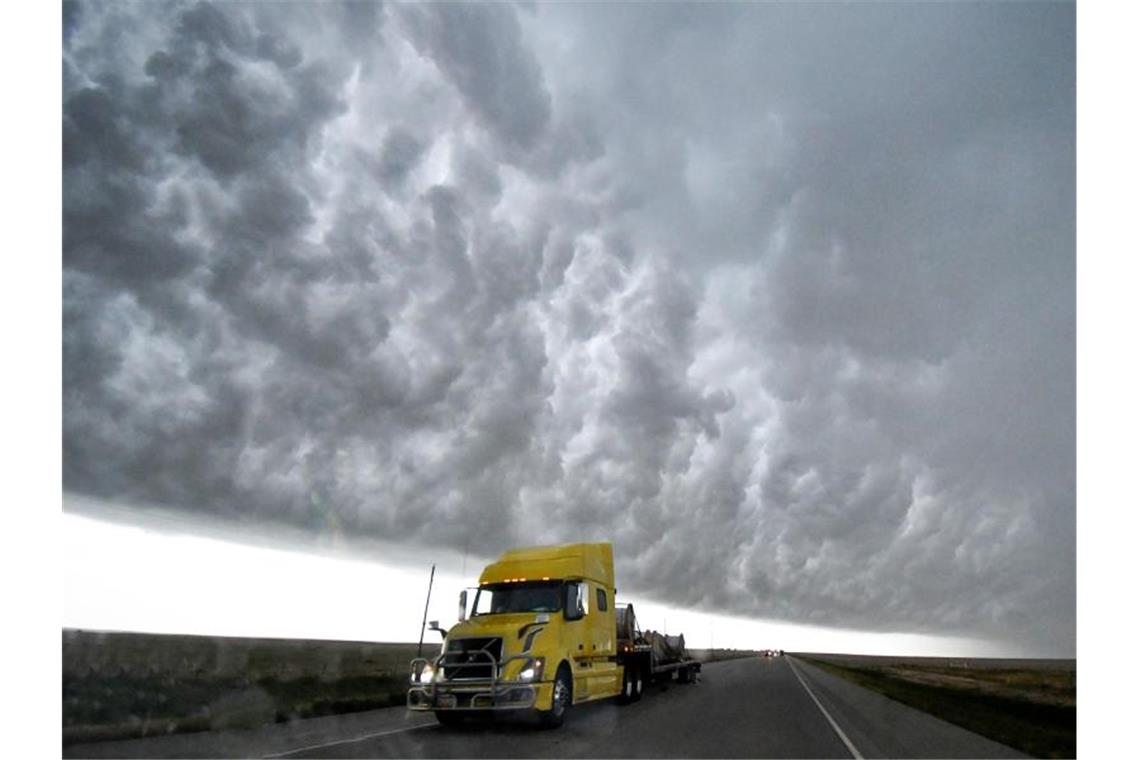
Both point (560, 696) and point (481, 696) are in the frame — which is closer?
point (481, 696)

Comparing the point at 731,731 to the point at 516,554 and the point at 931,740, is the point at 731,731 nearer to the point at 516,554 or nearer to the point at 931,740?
the point at 931,740

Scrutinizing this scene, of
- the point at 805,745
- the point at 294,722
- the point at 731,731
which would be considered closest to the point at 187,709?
the point at 294,722

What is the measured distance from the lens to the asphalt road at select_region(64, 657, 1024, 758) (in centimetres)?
1355

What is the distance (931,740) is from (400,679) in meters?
22.6

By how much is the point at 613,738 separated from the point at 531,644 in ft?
8.08

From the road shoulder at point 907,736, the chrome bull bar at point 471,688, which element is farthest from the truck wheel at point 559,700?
the road shoulder at point 907,736

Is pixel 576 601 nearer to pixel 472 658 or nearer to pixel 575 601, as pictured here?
pixel 575 601

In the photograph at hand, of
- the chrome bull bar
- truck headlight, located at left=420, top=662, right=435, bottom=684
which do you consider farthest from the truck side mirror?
truck headlight, located at left=420, top=662, right=435, bottom=684

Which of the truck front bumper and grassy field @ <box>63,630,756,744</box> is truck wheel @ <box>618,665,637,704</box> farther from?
the truck front bumper

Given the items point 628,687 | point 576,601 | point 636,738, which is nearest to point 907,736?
point 636,738

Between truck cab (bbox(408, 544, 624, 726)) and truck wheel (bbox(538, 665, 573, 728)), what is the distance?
0.07 ft

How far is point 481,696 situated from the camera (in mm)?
16516

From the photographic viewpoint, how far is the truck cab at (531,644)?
54.6 ft

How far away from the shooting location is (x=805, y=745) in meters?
15.7
